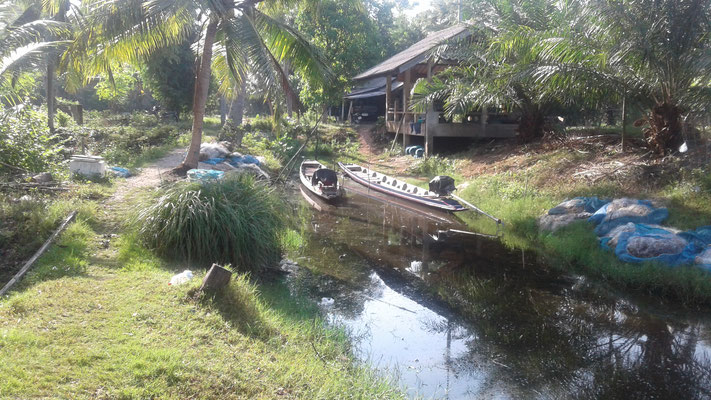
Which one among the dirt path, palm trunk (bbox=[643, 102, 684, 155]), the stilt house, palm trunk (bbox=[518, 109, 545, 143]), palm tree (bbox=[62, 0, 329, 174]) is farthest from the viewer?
the stilt house

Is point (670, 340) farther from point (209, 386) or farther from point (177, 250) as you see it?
point (177, 250)

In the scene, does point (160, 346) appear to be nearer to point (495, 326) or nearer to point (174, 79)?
point (495, 326)

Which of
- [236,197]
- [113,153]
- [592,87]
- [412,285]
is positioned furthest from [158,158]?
[592,87]


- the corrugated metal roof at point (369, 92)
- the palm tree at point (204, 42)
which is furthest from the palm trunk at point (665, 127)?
the corrugated metal roof at point (369, 92)

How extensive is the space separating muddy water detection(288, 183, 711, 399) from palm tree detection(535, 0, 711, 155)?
4.47m

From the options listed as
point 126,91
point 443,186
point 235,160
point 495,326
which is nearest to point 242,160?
point 235,160

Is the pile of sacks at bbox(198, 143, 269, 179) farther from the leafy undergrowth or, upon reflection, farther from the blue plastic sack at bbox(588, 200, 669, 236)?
the blue plastic sack at bbox(588, 200, 669, 236)

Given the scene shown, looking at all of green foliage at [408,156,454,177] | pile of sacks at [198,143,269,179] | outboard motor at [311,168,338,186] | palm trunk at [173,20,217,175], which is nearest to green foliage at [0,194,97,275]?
palm trunk at [173,20,217,175]

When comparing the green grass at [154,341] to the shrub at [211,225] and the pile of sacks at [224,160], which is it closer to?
the shrub at [211,225]

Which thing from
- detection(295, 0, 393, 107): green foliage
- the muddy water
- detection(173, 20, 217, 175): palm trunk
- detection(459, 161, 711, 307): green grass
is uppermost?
detection(295, 0, 393, 107): green foliage

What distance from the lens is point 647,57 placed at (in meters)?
10.1

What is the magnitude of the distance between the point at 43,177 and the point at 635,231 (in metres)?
11.3

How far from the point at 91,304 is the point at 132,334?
1.00 meters

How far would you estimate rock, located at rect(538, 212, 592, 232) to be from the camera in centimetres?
1091
